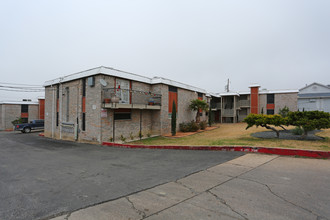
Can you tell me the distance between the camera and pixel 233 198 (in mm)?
3703

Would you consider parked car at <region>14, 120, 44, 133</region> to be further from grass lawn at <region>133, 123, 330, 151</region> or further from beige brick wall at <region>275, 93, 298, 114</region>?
beige brick wall at <region>275, 93, 298, 114</region>

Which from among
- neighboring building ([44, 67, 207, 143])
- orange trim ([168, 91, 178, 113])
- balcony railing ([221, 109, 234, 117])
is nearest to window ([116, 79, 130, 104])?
neighboring building ([44, 67, 207, 143])

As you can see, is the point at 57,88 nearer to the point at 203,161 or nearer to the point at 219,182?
the point at 203,161

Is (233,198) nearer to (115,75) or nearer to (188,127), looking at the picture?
(115,75)

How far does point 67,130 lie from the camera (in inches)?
630

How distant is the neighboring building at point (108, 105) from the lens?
1288 cm

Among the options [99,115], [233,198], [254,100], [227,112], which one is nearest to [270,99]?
[254,100]

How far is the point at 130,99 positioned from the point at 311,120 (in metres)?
11.8

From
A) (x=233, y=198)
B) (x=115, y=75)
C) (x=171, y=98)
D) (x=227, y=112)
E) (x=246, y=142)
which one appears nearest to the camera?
(x=233, y=198)

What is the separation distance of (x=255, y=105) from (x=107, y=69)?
24589 mm

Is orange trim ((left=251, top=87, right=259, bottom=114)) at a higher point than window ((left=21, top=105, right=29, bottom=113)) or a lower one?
higher

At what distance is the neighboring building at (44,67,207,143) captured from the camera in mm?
12875

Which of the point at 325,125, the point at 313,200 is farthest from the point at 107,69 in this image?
the point at 325,125

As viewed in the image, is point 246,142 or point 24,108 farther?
point 24,108
